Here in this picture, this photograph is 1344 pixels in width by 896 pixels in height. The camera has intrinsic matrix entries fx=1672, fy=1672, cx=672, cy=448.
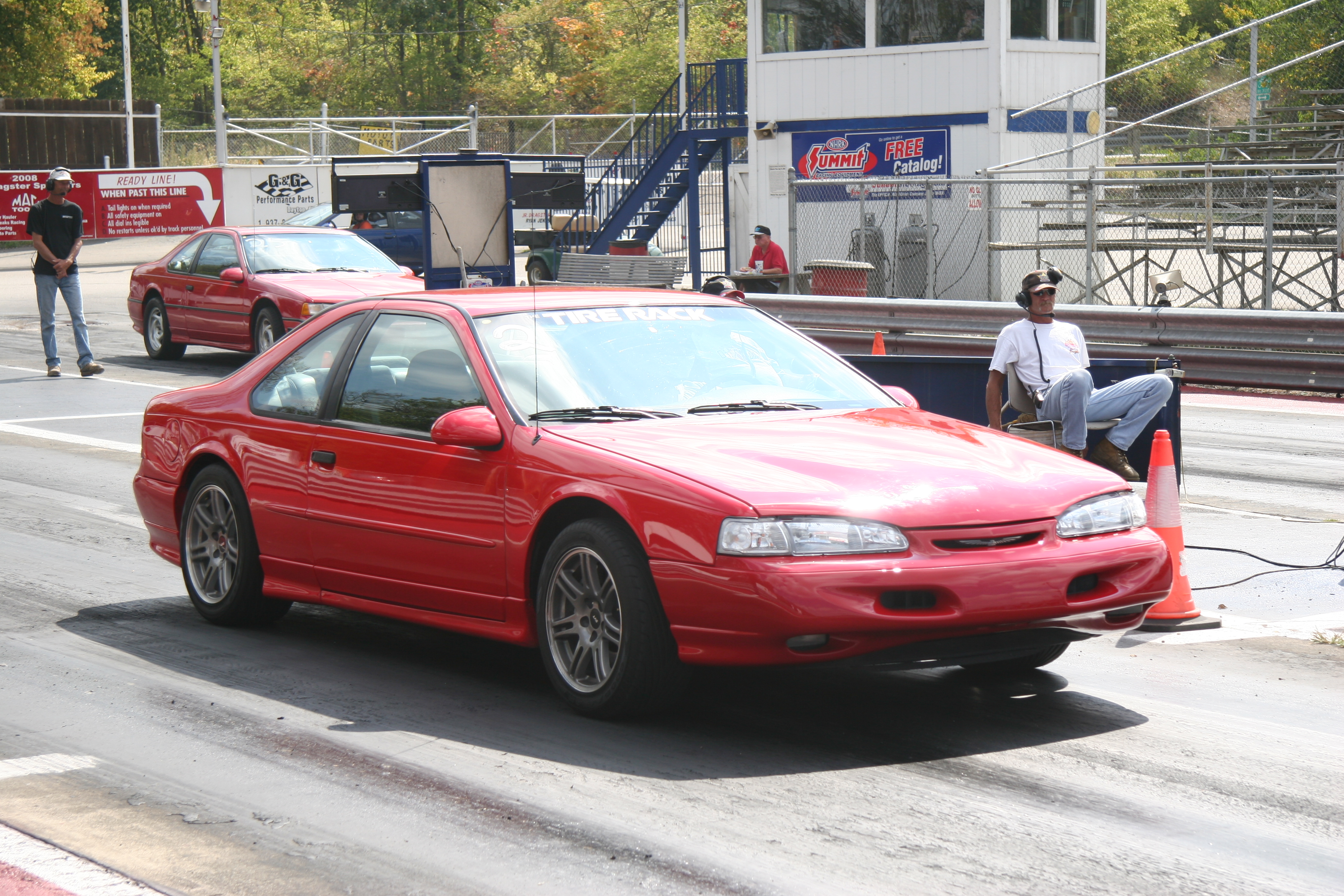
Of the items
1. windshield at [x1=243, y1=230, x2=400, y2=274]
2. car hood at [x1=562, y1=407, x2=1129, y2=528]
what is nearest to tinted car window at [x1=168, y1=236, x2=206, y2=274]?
windshield at [x1=243, y1=230, x2=400, y2=274]

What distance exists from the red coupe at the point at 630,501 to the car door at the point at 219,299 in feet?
34.9

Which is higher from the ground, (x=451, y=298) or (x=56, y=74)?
(x=56, y=74)

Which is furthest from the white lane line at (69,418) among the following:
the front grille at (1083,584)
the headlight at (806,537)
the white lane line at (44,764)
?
the front grille at (1083,584)

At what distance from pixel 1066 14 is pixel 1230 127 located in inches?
115

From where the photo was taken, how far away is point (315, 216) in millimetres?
30969

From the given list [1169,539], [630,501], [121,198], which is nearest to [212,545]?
[630,501]

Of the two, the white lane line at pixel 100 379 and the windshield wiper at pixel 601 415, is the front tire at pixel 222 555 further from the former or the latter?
the white lane line at pixel 100 379

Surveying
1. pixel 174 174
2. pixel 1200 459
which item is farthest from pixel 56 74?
pixel 1200 459

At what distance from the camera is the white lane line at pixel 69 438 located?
1291 cm

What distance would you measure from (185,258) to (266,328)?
227cm

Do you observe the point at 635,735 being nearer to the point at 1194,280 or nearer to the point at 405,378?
the point at 405,378

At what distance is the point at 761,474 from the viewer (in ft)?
16.9

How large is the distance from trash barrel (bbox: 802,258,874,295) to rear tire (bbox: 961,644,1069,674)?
16.0 m

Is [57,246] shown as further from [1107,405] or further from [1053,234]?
[1053,234]
